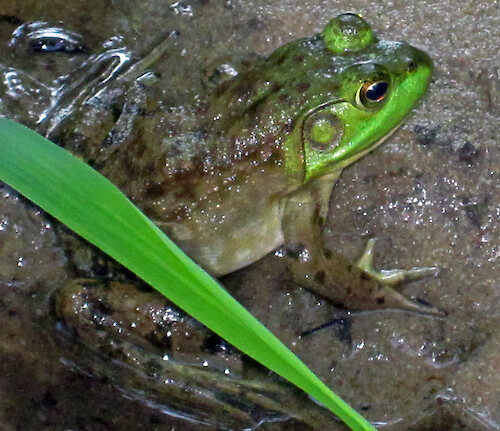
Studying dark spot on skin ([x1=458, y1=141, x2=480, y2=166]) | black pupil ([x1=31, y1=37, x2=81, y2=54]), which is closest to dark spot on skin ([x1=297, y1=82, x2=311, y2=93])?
dark spot on skin ([x1=458, y1=141, x2=480, y2=166])

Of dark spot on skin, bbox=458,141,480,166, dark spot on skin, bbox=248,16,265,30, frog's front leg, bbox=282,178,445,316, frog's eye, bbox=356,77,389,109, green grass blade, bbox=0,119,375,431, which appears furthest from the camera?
dark spot on skin, bbox=248,16,265,30

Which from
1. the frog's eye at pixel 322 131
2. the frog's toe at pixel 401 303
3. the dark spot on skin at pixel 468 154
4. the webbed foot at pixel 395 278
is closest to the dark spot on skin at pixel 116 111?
the frog's eye at pixel 322 131

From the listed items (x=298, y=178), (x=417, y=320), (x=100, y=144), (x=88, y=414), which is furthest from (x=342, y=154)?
(x=88, y=414)

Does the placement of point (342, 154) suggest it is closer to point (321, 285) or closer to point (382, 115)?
point (382, 115)

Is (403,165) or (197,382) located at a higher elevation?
(403,165)

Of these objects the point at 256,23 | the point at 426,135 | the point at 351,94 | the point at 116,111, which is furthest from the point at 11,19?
the point at 426,135

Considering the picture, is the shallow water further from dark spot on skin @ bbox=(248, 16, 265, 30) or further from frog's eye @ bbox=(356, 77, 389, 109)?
frog's eye @ bbox=(356, 77, 389, 109)
